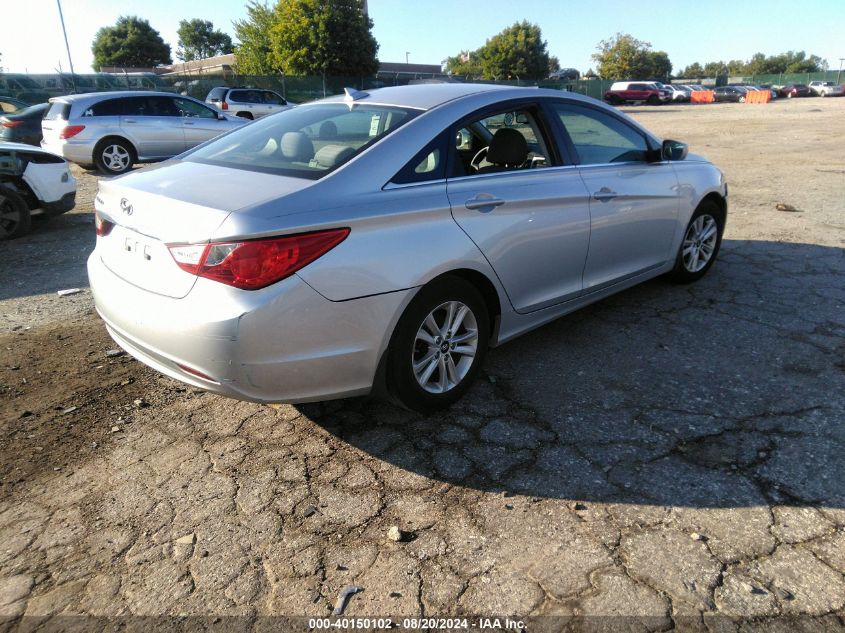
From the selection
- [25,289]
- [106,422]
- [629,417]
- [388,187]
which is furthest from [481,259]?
[25,289]

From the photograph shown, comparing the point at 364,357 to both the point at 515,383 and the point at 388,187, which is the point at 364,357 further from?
the point at 515,383

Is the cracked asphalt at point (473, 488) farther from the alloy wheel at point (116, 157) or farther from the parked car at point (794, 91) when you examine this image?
the parked car at point (794, 91)

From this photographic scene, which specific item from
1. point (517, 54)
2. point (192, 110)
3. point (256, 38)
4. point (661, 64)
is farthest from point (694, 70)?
point (192, 110)

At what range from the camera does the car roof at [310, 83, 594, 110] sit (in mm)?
3480

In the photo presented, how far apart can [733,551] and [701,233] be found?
11.6ft

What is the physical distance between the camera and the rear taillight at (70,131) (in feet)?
36.9

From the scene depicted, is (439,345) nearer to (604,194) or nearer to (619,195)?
(604,194)

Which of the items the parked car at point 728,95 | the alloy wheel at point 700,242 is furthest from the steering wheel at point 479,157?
the parked car at point 728,95

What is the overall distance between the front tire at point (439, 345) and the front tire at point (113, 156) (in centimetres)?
1071

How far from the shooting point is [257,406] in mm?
3549

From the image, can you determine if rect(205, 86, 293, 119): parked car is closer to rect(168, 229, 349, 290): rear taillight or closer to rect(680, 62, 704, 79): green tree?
rect(168, 229, 349, 290): rear taillight

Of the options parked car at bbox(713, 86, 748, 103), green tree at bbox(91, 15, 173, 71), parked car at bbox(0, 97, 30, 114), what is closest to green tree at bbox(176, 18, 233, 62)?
green tree at bbox(91, 15, 173, 71)

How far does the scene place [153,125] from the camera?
12125 mm

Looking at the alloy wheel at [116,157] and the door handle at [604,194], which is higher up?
the door handle at [604,194]
